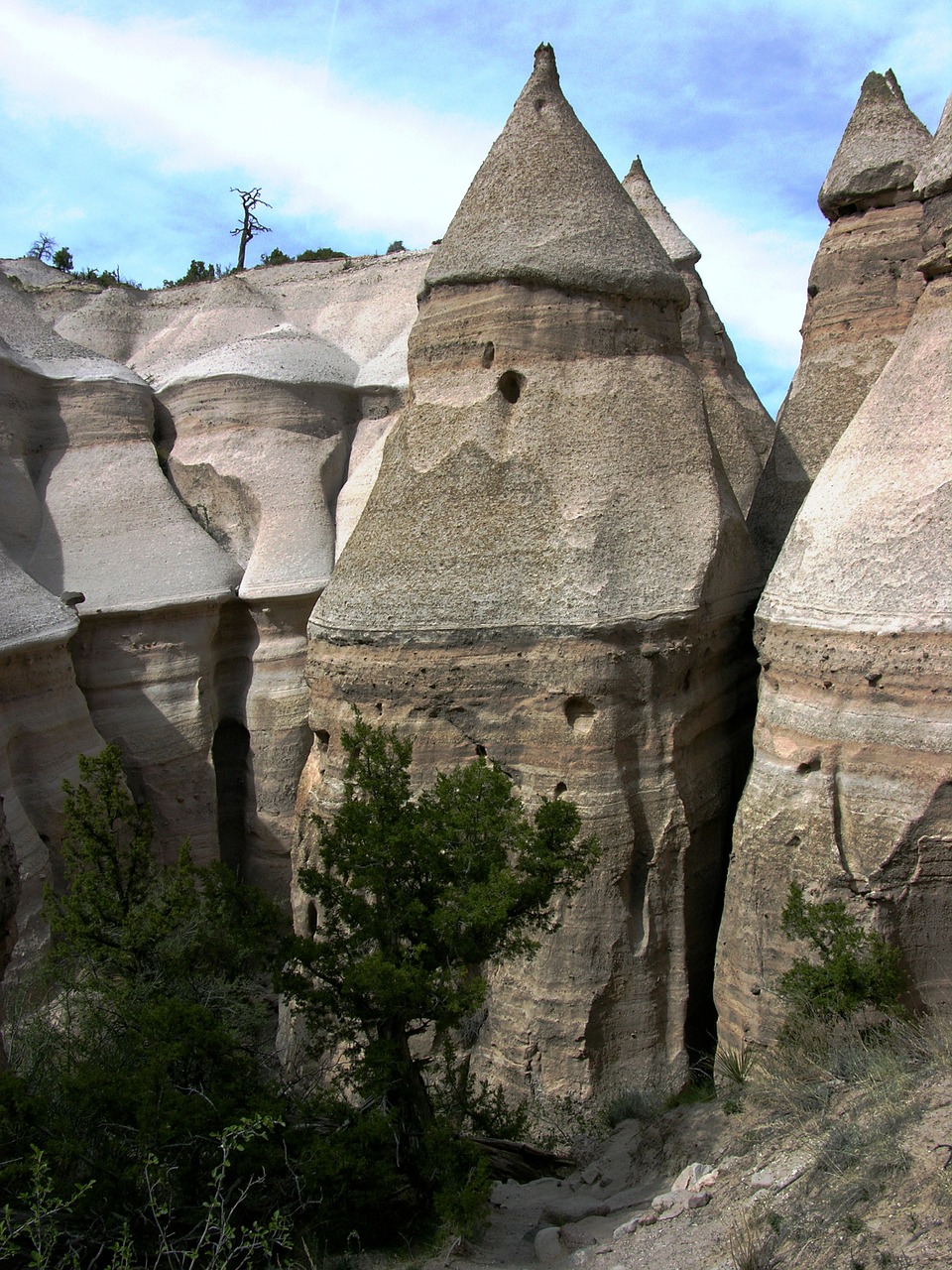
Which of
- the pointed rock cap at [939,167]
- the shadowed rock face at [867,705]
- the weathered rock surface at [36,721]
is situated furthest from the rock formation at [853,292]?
the weathered rock surface at [36,721]

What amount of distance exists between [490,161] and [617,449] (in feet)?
10.8

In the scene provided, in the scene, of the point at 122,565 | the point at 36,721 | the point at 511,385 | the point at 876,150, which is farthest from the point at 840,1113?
the point at 122,565

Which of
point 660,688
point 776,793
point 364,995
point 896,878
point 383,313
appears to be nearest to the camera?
point 364,995

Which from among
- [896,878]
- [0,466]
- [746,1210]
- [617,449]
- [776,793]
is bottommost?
[746,1210]

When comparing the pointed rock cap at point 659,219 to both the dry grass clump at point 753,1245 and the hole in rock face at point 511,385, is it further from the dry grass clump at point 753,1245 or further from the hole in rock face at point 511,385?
the dry grass clump at point 753,1245

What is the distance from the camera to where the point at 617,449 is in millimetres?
8852

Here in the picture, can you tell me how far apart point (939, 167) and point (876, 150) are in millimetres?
3244

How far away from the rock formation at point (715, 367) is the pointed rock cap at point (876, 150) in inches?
103

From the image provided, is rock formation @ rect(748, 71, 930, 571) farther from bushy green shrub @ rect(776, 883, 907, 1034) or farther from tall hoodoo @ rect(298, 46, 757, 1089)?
bushy green shrub @ rect(776, 883, 907, 1034)

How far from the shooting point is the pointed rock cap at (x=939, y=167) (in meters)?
8.47

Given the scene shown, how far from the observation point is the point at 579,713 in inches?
336

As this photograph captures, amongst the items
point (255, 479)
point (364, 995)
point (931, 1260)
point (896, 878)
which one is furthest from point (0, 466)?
point (931, 1260)

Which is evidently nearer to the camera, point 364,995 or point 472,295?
point 364,995

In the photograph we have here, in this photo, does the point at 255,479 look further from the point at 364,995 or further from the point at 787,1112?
the point at 787,1112
